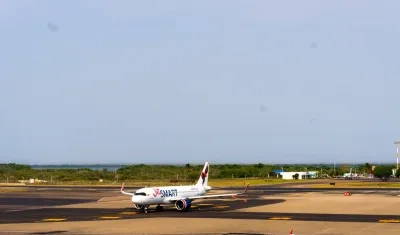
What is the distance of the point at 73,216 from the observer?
220ft

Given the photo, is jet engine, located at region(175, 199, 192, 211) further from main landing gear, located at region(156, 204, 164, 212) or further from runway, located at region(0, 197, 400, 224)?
main landing gear, located at region(156, 204, 164, 212)

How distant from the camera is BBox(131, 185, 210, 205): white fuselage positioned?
69625 millimetres

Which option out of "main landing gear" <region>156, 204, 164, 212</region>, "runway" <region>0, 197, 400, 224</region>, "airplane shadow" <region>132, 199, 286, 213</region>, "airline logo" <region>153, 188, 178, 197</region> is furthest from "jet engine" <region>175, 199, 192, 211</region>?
"main landing gear" <region>156, 204, 164, 212</region>

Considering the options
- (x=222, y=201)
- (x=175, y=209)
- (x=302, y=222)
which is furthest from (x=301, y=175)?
(x=302, y=222)

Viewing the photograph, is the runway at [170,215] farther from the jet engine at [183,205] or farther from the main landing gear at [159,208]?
the jet engine at [183,205]

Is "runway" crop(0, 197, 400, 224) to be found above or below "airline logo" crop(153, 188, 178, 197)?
below

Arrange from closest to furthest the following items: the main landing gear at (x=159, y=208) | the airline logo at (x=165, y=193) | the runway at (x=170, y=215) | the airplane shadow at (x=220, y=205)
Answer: the runway at (x=170, y=215) → the airline logo at (x=165, y=193) → the main landing gear at (x=159, y=208) → the airplane shadow at (x=220, y=205)

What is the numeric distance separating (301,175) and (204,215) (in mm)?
137394

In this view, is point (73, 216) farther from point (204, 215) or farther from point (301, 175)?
point (301, 175)

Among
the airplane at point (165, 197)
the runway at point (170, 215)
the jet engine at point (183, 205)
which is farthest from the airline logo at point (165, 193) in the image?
the jet engine at point (183, 205)

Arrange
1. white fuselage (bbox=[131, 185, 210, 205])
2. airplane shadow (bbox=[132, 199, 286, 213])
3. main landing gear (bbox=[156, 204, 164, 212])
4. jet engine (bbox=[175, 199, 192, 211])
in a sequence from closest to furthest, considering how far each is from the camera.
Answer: white fuselage (bbox=[131, 185, 210, 205])
jet engine (bbox=[175, 199, 192, 211])
main landing gear (bbox=[156, 204, 164, 212])
airplane shadow (bbox=[132, 199, 286, 213])

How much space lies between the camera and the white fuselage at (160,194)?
228 ft

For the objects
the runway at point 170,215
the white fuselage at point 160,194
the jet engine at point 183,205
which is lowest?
the runway at point 170,215

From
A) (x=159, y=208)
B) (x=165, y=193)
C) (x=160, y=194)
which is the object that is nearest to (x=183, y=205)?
(x=165, y=193)
